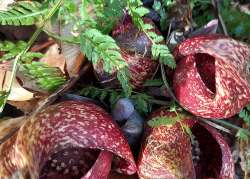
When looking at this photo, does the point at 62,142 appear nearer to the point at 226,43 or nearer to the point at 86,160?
the point at 86,160

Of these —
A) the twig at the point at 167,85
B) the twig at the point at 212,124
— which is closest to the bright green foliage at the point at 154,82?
the twig at the point at 167,85

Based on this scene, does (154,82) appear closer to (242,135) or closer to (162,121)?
(162,121)

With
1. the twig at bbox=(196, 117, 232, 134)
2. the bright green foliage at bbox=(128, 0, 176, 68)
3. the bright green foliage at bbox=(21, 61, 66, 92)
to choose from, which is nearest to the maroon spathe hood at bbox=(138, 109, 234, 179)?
the twig at bbox=(196, 117, 232, 134)

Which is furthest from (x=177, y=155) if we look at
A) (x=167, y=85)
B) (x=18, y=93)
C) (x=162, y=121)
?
(x=18, y=93)

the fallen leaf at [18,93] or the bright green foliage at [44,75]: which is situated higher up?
the bright green foliage at [44,75]

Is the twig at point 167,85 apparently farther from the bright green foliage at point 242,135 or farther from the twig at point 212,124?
the bright green foliage at point 242,135

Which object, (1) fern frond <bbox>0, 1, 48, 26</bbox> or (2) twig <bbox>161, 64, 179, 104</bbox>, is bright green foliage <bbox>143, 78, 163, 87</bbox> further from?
(1) fern frond <bbox>0, 1, 48, 26</bbox>
